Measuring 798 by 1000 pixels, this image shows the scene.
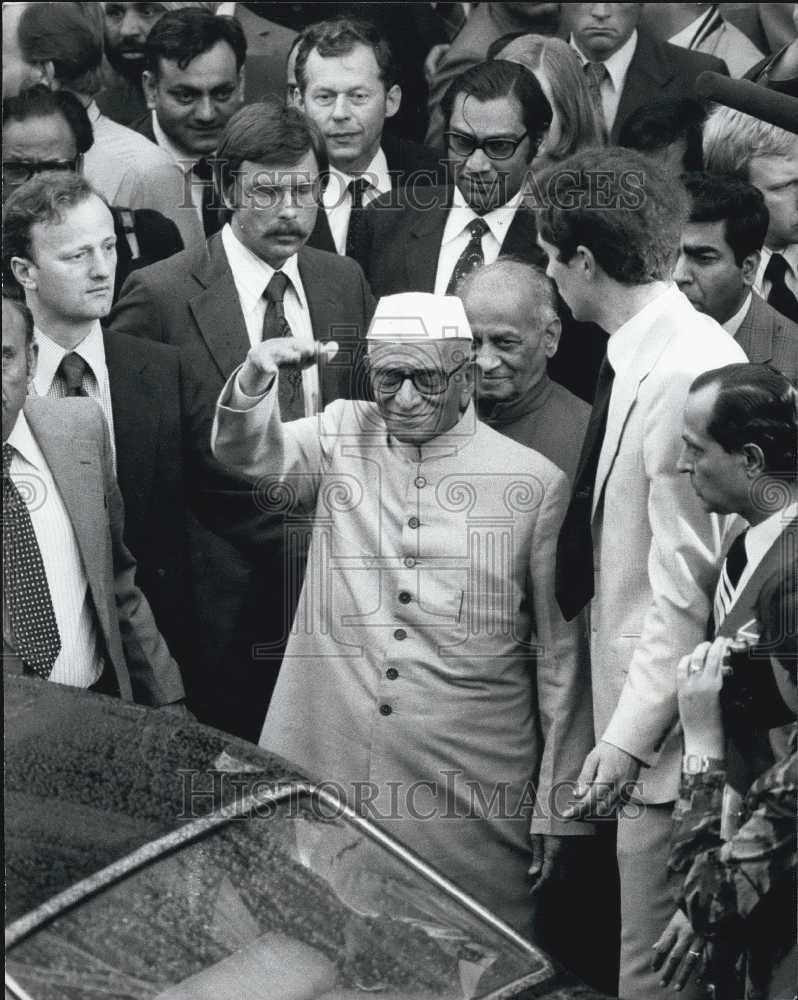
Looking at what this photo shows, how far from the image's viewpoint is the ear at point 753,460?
13.9 feet

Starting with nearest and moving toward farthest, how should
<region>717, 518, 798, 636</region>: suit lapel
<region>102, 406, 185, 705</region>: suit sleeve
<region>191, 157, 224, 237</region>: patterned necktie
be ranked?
1. <region>717, 518, 798, 636</region>: suit lapel
2. <region>102, 406, 185, 705</region>: suit sleeve
3. <region>191, 157, 224, 237</region>: patterned necktie

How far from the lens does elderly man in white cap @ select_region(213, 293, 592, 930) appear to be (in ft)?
15.7

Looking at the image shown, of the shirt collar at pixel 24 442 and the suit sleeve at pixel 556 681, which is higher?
the shirt collar at pixel 24 442

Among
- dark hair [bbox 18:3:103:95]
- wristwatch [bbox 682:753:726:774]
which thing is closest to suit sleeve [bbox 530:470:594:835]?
wristwatch [bbox 682:753:726:774]

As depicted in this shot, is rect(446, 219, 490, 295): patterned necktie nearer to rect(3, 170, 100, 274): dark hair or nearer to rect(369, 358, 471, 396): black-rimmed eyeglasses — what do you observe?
rect(369, 358, 471, 396): black-rimmed eyeglasses

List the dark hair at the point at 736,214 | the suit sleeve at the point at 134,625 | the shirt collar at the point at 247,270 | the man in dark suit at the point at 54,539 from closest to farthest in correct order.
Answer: the man in dark suit at the point at 54,539
the suit sleeve at the point at 134,625
the dark hair at the point at 736,214
the shirt collar at the point at 247,270

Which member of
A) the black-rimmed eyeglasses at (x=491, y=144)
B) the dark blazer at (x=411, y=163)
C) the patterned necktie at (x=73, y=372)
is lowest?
the patterned necktie at (x=73, y=372)

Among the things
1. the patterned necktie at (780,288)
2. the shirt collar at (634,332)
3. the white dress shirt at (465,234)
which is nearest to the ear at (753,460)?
the shirt collar at (634,332)

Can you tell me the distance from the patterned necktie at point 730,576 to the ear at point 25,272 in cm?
193

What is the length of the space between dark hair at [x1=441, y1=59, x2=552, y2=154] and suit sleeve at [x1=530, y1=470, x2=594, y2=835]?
1250 mm

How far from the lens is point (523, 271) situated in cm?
509

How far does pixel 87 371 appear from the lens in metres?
5.18

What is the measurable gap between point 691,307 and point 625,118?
1769 millimetres

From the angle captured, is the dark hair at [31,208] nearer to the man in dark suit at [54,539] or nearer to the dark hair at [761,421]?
the man in dark suit at [54,539]
